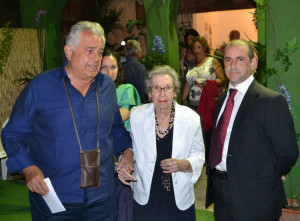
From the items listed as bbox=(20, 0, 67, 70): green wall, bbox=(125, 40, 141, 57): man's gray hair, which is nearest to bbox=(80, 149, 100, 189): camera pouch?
bbox=(125, 40, 141, 57): man's gray hair

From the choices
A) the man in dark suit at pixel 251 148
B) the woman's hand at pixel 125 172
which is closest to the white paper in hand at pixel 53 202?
the woman's hand at pixel 125 172

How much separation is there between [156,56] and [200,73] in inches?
31.4

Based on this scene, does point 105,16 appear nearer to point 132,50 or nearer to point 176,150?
point 132,50

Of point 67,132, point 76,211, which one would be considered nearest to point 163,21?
point 67,132

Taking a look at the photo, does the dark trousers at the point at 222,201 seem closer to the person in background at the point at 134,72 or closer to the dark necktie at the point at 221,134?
the dark necktie at the point at 221,134

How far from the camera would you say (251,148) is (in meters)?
2.36

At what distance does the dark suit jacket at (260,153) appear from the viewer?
2.27 metres

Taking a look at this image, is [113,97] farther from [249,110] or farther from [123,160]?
[249,110]

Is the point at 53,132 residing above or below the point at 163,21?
below

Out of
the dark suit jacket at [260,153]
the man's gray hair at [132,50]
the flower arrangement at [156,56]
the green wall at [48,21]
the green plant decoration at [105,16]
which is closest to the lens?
the dark suit jacket at [260,153]

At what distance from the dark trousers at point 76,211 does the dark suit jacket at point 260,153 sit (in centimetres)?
84

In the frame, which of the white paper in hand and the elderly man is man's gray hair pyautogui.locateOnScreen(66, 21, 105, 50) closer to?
the elderly man

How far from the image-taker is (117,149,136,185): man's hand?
237cm

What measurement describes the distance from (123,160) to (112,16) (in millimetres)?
7377
